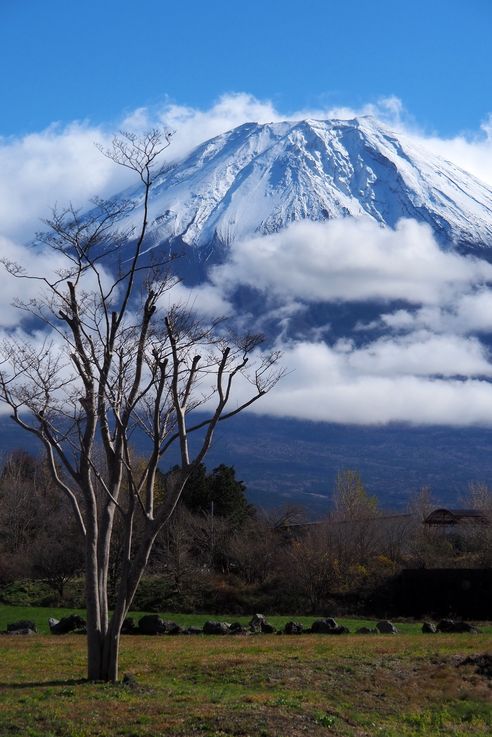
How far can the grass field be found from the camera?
42.3 feet

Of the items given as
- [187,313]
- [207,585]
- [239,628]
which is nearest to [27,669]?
[187,313]

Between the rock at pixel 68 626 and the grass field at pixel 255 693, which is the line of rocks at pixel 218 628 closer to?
the rock at pixel 68 626

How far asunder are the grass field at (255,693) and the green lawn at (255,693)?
0.02 metres

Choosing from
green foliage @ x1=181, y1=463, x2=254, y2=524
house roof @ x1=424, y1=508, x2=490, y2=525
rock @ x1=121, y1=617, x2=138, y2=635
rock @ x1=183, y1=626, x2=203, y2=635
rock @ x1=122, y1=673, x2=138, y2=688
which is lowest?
rock @ x1=183, y1=626, x2=203, y2=635

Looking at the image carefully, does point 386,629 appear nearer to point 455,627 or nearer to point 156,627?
point 455,627

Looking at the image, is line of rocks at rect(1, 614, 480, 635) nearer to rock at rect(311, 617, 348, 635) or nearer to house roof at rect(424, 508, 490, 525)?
rock at rect(311, 617, 348, 635)

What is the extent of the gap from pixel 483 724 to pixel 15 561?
44158 mm

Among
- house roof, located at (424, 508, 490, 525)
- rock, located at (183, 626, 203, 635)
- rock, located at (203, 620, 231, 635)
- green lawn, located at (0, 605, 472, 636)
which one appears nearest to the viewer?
rock, located at (203, 620, 231, 635)

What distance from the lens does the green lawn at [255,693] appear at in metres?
12.9

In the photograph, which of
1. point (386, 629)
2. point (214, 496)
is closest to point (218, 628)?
point (386, 629)

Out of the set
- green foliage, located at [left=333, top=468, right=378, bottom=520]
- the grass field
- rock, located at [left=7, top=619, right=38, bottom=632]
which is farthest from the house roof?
the grass field

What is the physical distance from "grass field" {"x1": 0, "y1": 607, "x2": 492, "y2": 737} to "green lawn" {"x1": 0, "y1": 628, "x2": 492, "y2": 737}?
21 mm

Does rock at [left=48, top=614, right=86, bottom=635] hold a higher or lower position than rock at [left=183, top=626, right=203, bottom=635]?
higher

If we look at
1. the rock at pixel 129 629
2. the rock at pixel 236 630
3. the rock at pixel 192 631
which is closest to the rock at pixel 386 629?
the rock at pixel 236 630
